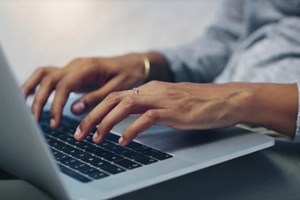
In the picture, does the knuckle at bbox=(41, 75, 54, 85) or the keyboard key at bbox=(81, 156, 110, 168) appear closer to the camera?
the keyboard key at bbox=(81, 156, 110, 168)

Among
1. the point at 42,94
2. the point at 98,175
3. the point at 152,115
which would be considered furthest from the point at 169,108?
the point at 42,94

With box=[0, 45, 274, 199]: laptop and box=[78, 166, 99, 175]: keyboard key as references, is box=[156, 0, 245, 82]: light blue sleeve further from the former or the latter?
box=[78, 166, 99, 175]: keyboard key

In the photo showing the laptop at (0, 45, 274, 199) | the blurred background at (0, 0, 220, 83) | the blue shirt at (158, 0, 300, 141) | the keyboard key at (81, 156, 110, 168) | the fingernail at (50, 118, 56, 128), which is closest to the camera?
the laptop at (0, 45, 274, 199)

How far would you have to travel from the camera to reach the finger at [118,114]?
0.67m

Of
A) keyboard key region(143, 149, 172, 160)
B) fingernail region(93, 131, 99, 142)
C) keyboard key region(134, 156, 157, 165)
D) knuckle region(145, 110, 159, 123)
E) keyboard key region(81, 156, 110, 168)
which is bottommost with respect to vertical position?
keyboard key region(143, 149, 172, 160)

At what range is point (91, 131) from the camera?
2.43 feet

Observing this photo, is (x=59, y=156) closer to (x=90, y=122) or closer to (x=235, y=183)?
(x=90, y=122)

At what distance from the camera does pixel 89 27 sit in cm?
133

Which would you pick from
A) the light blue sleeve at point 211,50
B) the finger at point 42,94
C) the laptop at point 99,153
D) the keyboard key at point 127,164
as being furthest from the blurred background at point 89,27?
the keyboard key at point 127,164

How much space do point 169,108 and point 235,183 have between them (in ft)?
0.37

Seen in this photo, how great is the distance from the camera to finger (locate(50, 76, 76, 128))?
81 cm

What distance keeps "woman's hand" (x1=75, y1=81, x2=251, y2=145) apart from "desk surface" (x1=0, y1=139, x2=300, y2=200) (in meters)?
0.06

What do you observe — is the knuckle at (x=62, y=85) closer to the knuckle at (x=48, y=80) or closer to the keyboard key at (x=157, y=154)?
the knuckle at (x=48, y=80)

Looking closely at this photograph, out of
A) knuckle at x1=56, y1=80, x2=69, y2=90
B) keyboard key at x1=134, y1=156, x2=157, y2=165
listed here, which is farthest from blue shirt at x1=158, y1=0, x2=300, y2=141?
keyboard key at x1=134, y1=156, x2=157, y2=165
